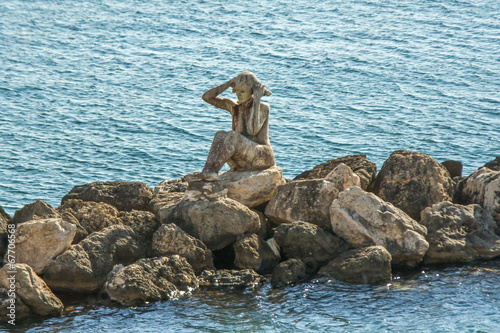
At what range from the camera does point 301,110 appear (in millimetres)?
28797

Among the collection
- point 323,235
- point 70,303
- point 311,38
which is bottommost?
point 70,303

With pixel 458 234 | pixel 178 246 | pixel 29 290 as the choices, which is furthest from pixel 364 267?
pixel 29 290

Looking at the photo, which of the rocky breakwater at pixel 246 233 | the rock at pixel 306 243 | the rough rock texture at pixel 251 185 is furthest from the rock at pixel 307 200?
the rock at pixel 306 243

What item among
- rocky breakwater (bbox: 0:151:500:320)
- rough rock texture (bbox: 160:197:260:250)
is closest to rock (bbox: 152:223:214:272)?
rocky breakwater (bbox: 0:151:500:320)

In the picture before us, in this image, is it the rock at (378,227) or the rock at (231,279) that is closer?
the rock at (231,279)

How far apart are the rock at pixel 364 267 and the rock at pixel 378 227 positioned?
0.38 meters

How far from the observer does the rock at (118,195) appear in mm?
13484

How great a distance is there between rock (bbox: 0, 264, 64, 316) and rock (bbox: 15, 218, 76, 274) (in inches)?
31.4

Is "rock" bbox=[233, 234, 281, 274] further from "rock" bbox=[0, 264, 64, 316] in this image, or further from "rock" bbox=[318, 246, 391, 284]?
"rock" bbox=[0, 264, 64, 316]

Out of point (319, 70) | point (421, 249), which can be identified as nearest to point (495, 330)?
point (421, 249)

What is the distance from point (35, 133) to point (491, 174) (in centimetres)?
1744

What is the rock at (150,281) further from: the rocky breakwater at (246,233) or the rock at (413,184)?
the rock at (413,184)

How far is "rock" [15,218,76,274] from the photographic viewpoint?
37.0 ft

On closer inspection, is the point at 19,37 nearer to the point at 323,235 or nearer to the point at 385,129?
the point at 385,129
